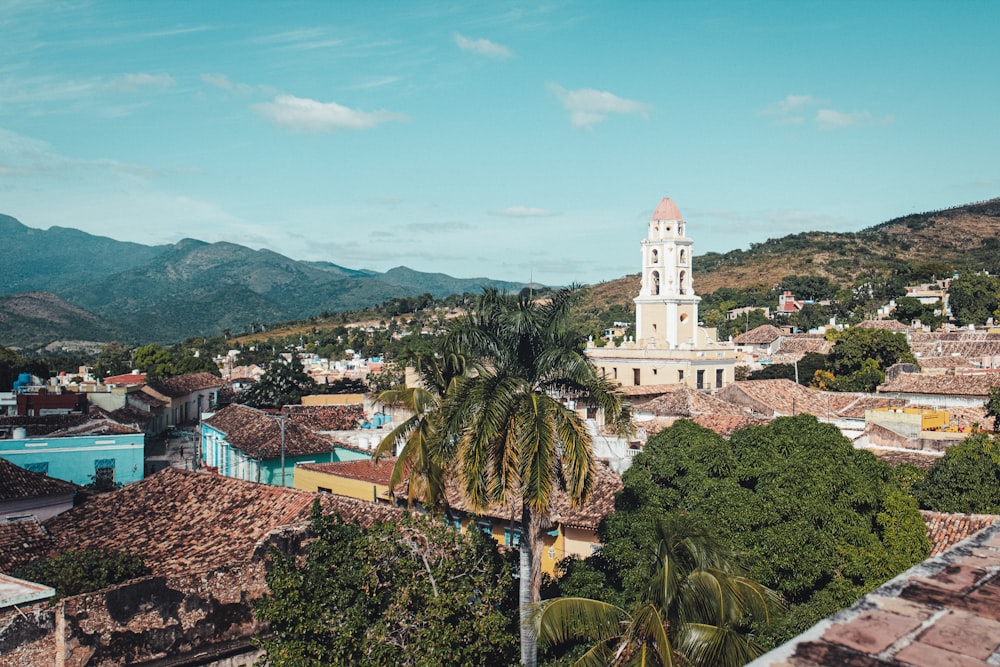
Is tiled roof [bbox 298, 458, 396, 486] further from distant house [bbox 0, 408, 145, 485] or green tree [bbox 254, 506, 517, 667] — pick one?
green tree [bbox 254, 506, 517, 667]

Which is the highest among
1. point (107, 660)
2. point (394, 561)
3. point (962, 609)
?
point (962, 609)

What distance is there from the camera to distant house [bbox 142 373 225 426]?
157 feet

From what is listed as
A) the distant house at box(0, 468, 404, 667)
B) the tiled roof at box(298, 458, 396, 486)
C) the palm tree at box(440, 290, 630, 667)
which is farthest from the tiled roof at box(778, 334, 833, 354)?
the palm tree at box(440, 290, 630, 667)

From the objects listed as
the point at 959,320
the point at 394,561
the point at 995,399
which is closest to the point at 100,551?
the point at 394,561

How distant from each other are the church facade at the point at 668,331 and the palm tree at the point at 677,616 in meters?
27.4

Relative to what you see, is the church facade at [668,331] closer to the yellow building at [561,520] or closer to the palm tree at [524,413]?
the yellow building at [561,520]

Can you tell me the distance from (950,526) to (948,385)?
19651mm

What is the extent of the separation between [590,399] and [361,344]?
260 feet

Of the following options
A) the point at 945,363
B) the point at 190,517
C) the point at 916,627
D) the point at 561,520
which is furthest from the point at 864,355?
the point at 916,627

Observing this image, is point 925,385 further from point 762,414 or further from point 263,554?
point 263,554

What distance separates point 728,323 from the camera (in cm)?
8081

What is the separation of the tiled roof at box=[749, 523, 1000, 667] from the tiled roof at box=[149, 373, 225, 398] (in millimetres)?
48543

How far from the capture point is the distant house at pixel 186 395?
1880 inches

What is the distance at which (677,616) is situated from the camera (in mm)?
7859
